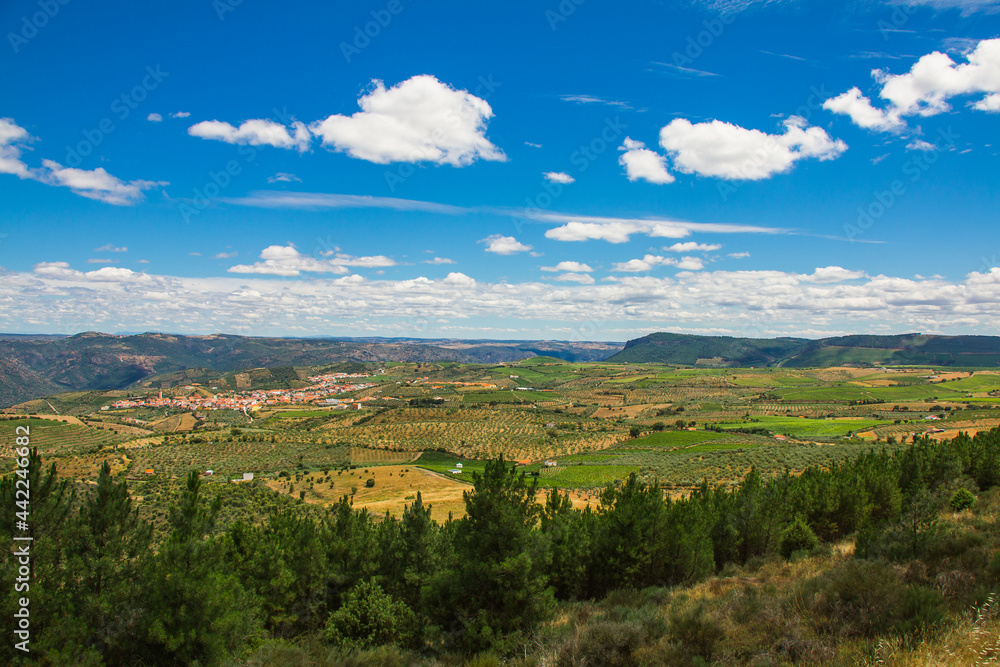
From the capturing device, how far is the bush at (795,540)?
23.9 meters

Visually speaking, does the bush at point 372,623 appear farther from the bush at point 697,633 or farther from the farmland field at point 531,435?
the farmland field at point 531,435

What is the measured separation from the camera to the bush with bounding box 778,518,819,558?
2389 centimetres

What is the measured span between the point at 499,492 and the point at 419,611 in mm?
6794

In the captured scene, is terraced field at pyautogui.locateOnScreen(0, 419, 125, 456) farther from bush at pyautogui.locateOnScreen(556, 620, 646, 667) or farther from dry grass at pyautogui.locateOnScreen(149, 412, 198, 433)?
bush at pyautogui.locateOnScreen(556, 620, 646, 667)

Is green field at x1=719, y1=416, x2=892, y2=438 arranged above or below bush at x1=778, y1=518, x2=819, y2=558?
below

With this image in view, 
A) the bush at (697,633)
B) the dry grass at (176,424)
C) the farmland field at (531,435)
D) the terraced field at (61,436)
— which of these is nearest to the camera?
the bush at (697,633)

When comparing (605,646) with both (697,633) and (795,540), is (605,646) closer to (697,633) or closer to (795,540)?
(697,633)

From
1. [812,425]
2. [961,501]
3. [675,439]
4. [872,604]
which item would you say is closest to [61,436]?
[675,439]

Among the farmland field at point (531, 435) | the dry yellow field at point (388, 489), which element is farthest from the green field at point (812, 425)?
the dry yellow field at point (388, 489)

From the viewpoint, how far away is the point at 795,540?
2412cm

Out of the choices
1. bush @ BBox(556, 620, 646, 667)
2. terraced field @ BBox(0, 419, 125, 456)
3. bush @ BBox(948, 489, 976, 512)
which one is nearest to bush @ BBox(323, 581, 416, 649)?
bush @ BBox(556, 620, 646, 667)

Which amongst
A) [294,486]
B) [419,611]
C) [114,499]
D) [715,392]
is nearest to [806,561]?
[419,611]

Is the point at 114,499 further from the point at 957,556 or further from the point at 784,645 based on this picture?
the point at 957,556

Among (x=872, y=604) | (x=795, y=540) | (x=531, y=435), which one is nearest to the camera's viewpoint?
(x=872, y=604)
